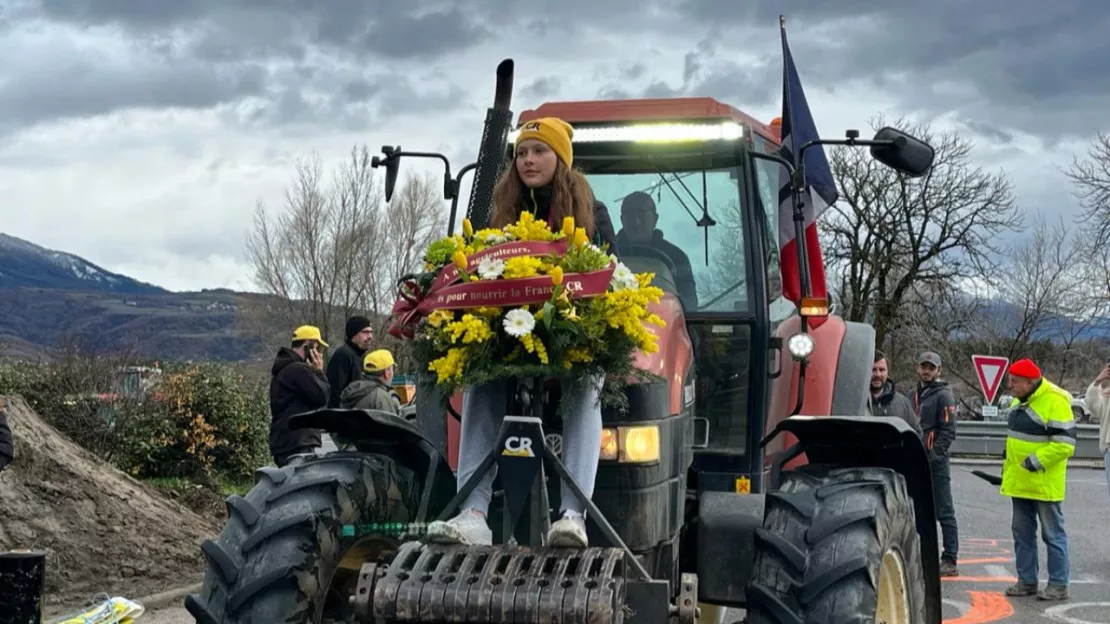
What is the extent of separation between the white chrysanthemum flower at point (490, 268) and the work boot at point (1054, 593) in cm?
747

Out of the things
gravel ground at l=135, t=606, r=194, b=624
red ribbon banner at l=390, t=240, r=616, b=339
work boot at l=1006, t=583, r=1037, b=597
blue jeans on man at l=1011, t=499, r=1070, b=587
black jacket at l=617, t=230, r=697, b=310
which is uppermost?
black jacket at l=617, t=230, r=697, b=310

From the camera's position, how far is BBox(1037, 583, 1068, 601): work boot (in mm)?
10359

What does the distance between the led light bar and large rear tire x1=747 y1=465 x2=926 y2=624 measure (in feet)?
6.01

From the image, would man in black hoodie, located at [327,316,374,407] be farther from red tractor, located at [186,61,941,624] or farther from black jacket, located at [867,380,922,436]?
red tractor, located at [186,61,941,624]

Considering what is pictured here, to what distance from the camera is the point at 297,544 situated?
4668 mm

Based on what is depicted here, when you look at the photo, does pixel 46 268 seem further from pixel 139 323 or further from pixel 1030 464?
pixel 1030 464

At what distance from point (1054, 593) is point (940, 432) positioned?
7.09ft

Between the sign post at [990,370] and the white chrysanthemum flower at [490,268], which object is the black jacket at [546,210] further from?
the sign post at [990,370]

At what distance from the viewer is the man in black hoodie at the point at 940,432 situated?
1158 centimetres

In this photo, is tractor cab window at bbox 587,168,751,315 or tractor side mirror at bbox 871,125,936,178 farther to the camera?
tractor cab window at bbox 587,168,751,315

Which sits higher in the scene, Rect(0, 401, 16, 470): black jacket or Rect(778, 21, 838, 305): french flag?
Rect(778, 21, 838, 305): french flag

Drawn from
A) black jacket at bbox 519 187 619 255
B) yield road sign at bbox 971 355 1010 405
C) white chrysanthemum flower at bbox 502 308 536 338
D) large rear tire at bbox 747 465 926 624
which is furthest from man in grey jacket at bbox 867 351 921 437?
yield road sign at bbox 971 355 1010 405

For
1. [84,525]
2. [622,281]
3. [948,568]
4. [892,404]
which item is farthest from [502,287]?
[948,568]

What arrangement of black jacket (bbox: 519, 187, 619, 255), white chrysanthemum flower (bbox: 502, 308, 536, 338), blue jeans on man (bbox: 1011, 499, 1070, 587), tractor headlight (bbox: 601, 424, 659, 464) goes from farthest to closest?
blue jeans on man (bbox: 1011, 499, 1070, 587) → black jacket (bbox: 519, 187, 619, 255) → tractor headlight (bbox: 601, 424, 659, 464) → white chrysanthemum flower (bbox: 502, 308, 536, 338)
